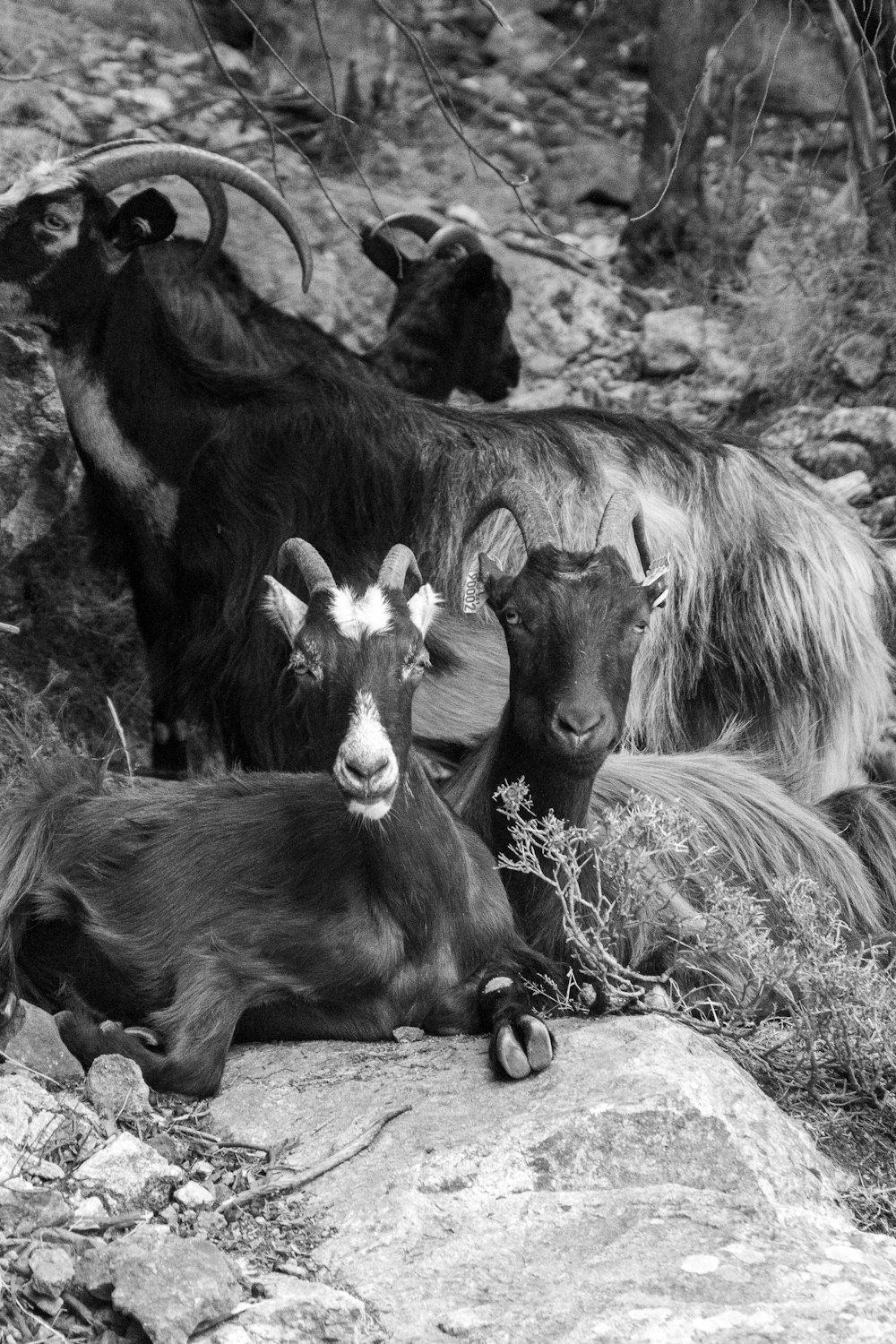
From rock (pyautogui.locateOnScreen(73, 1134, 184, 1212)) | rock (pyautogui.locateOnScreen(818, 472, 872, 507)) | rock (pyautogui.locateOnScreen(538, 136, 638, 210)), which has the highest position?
rock (pyautogui.locateOnScreen(538, 136, 638, 210))

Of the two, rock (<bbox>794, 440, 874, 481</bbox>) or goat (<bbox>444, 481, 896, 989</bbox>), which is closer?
goat (<bbox>444, 481, 896, 989</bbox>)

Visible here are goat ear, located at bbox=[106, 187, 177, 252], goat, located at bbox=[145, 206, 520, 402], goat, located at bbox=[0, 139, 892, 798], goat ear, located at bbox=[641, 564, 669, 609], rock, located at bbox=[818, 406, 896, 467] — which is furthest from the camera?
goat, located at bbox=[145, 206, 520, 402]

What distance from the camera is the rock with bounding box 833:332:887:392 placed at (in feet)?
27.3

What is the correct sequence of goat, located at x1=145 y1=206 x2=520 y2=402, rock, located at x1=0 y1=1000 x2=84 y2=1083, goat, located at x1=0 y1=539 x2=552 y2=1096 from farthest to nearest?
goat, located at x1=145 y1=206 x2=520 y2=402
goat, located at x1=0 y1=539 x2=552 y2=1096
rock, located at x1=0 y1=1000 x2=84 y2=1083

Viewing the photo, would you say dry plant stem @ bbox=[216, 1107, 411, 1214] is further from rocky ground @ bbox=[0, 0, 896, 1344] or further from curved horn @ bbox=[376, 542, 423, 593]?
curved horn @ bbox=[376, 542, 423, 593]

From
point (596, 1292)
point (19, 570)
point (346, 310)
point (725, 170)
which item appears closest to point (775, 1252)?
point (596, 1292)

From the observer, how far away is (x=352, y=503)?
5875 mm

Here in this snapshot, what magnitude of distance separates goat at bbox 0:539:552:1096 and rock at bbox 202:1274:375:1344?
37.2 inches

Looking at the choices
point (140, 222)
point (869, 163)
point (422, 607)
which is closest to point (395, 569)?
point (422, 607)

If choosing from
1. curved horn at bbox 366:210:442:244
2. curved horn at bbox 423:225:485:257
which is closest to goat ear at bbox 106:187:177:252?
curved horn at bbox 423:225:485:257

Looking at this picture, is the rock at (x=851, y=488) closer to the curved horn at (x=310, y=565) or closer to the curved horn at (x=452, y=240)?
the curved horn at (x=452, y=240)

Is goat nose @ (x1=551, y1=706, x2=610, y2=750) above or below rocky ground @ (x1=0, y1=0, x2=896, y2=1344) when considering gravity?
above

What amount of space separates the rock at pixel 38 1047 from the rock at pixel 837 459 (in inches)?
193

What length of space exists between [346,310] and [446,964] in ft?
19.0
